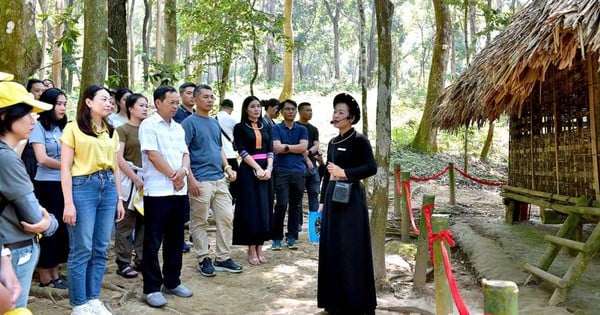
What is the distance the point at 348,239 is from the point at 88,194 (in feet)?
6.55

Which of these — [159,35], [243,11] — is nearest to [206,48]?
[243,11]

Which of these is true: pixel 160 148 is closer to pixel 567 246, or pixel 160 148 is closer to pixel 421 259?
pixel 421 259

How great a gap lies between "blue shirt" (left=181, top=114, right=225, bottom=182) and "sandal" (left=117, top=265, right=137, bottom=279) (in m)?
1.11

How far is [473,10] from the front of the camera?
1975 centimetres

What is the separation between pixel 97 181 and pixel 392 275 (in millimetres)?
3282

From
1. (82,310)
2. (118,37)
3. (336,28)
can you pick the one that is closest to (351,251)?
(82,310)

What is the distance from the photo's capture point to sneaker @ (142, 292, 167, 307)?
4434mm

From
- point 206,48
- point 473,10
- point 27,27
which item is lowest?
point 27,27

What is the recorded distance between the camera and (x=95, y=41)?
569cm

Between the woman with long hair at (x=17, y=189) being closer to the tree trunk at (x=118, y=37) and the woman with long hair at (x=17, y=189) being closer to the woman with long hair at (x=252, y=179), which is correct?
the woman with long hair at (x=252, y=179)

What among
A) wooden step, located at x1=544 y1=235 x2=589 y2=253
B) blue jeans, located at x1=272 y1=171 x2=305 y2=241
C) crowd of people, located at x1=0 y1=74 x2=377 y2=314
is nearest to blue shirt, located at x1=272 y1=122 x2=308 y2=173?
blue jeans, located at x1=272 y1=171 x2=305 y2=241

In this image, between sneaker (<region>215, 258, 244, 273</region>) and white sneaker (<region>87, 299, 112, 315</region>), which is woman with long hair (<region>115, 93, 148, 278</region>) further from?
white sneaker (<region>87, 299, 112, 315</region>)

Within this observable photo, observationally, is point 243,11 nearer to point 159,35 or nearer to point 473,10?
point 473,10

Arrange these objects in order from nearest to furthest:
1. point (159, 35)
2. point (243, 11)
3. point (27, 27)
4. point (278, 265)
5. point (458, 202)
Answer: point (27, 27)
point (278, 265)
point (243, 11)
point (458, 202)
point (159, 35)
